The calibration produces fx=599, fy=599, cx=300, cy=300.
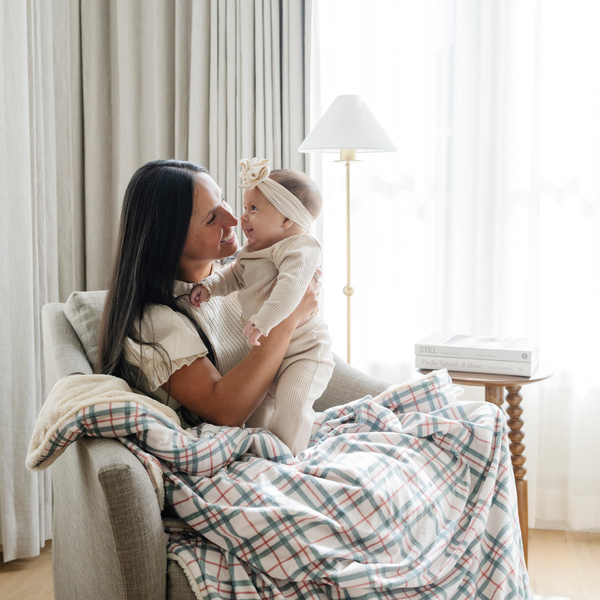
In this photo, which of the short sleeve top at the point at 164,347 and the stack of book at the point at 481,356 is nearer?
the short sleeve top at the point at 164,347

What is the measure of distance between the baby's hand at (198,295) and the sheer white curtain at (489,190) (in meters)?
1.02

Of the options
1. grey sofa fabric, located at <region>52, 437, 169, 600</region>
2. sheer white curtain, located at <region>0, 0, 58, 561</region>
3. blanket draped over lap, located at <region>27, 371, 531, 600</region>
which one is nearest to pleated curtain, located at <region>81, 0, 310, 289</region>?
sheer white curtain, located at <region>0, 0, 58, 561</region>

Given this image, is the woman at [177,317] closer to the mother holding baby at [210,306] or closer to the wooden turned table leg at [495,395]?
the mother holding baby at [210,306]

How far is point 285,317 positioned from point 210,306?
0.30 meters

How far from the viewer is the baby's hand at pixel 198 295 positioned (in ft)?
4.61

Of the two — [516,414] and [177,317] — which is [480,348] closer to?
[516,414]

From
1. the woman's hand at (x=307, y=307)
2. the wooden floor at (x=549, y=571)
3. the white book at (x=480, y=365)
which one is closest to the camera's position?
the woman's hand at (x=307, y=307)

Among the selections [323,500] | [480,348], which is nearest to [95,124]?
[480,348]

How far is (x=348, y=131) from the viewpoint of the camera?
6.13 ft

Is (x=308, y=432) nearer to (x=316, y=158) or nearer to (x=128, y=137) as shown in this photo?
(x=316, y=158)

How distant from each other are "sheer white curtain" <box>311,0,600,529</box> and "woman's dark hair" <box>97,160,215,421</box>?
1096 mm

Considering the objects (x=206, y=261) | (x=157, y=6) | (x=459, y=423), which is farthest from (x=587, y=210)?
(x=157, y=6)

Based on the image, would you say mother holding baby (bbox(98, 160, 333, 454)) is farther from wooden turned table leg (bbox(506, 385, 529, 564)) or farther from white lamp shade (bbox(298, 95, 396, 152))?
wooden turned table leg (bbox(506, 385, 529, 564))

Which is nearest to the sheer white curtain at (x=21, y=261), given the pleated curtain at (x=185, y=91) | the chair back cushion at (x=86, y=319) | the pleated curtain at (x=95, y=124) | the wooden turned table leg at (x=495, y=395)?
the pleated curtain at (x=95, y=124)
